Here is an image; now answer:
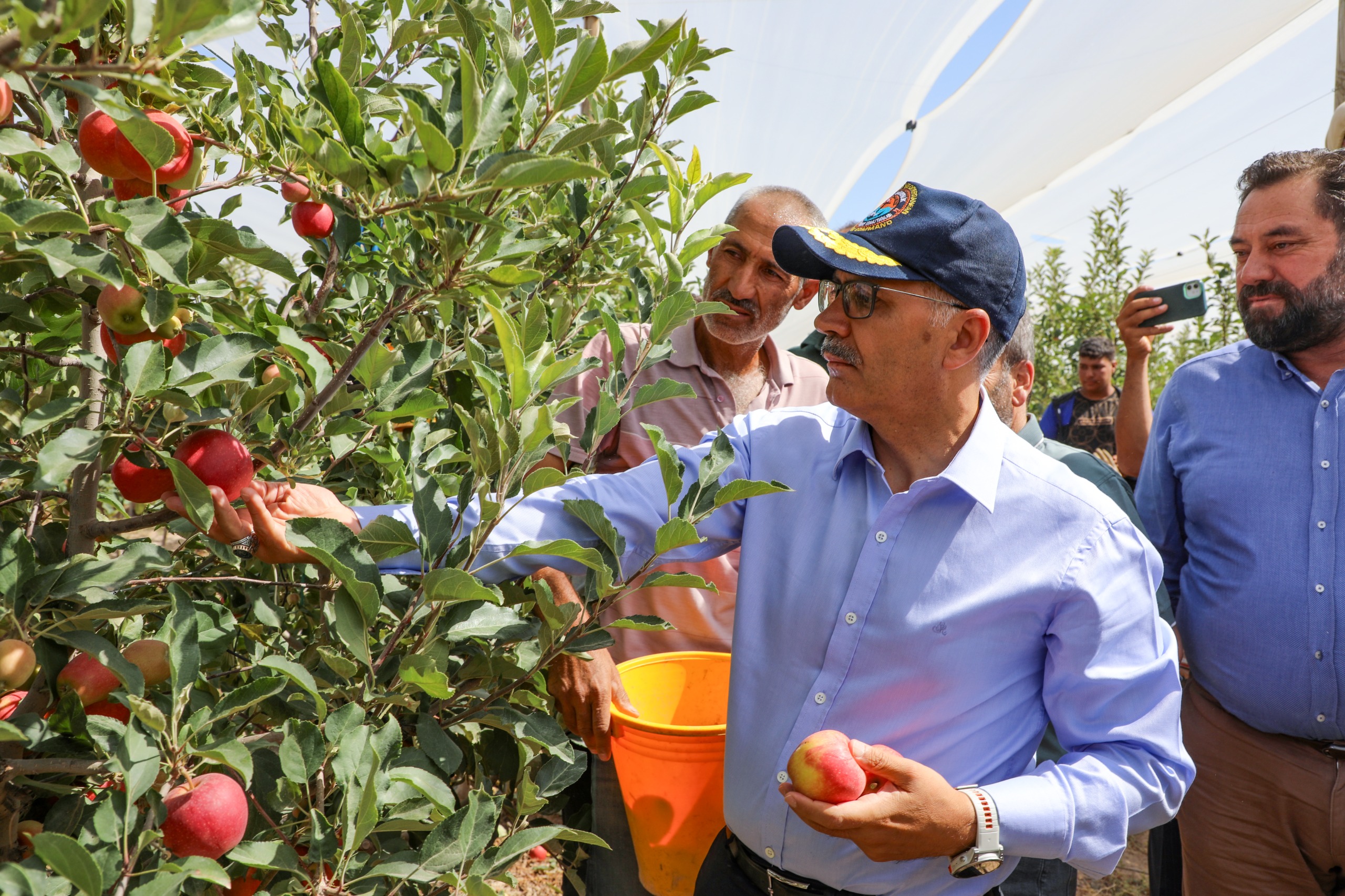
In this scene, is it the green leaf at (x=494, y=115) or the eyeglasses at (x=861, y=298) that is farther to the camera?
the eyeglasses at (x=861, y=298)

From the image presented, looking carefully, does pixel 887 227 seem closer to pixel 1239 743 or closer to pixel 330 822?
pixel 330 822

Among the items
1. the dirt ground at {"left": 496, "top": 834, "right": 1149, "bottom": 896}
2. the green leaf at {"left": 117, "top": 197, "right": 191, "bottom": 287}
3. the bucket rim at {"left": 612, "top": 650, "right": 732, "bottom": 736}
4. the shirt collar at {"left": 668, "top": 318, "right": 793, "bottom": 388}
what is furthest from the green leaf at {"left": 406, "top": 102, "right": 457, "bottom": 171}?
the dirt ground at {"left": 496, "top": 834, "right": 1149, "bottom": 896}

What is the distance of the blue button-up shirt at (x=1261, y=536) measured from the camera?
6.52ft

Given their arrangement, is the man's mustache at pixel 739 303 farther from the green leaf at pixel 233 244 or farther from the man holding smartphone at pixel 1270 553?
the green leaf at pixel 233 244

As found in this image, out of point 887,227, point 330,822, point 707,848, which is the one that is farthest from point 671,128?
point 330,822

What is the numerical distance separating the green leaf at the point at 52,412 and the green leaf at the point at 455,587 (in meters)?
0.38

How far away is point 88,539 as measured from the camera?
40.5 inches

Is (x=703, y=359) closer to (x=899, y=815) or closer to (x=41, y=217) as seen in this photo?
(x=899, y=815)

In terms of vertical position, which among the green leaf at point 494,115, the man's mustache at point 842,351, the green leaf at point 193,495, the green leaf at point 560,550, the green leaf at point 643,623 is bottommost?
the green leaf at point 643,623

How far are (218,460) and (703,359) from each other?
167 cm

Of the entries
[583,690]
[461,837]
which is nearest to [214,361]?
[461,837]

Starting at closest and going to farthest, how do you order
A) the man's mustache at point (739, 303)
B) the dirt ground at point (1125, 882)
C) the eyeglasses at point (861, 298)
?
the eyeglasses at point (861, 298) < the man's mustache at point (739, 303) < the dirt ground at point (1125, 882)

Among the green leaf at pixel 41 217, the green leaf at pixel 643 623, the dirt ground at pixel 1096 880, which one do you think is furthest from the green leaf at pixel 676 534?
the dirt ground at pixel 1096 880

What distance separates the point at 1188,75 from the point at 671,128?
138 inches
